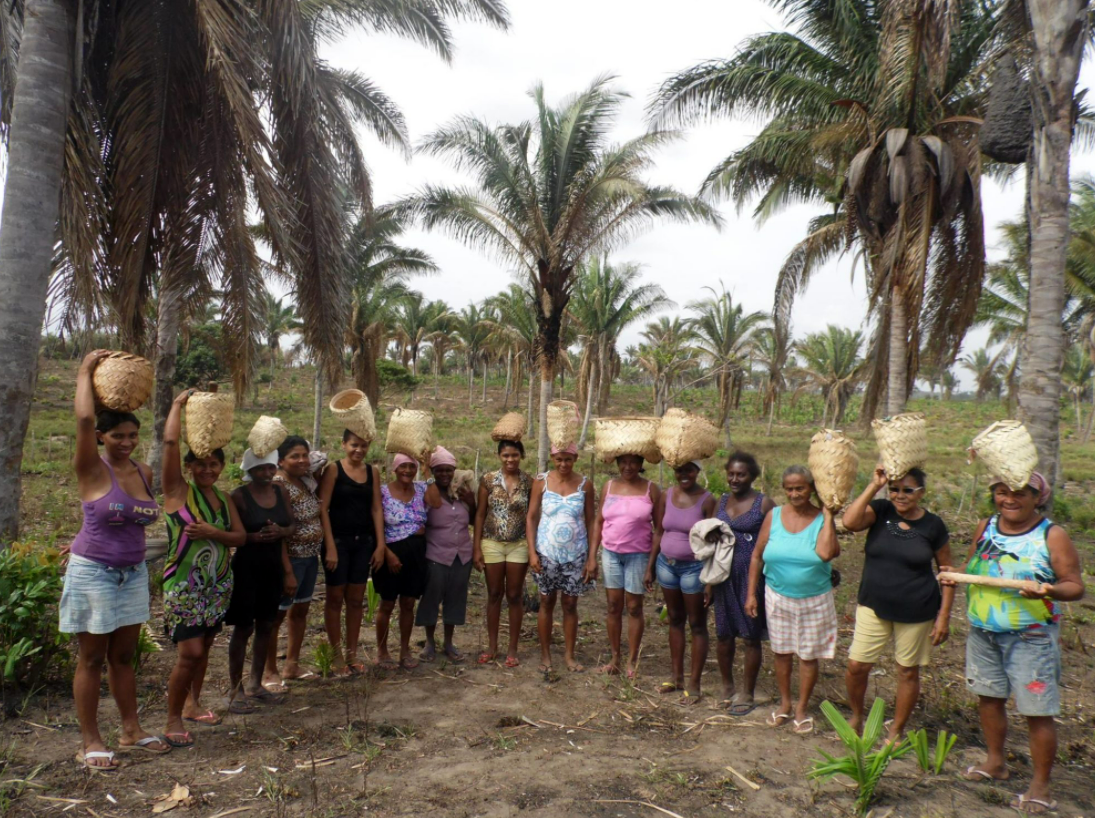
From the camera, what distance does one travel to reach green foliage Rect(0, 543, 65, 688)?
3.85 meters

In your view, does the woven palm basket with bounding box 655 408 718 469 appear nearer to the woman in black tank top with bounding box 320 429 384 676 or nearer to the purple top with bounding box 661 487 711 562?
the purple top with bounding box 661 487 711 562

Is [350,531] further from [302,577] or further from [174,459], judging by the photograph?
[174,459]

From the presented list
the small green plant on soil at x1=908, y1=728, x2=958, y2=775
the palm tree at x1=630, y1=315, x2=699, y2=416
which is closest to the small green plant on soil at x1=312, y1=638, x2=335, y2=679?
the small green plant on soil at x1=908, y1=728, x2=958, y2=775

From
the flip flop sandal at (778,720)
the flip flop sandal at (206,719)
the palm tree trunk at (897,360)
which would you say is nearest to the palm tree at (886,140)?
the palm tree trunk at (897,360)

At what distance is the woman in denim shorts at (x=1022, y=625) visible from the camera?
3254mm

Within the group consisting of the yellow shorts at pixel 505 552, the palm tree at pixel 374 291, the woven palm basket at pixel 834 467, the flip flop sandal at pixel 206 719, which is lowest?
the flip flop sandal at pixel 206 719

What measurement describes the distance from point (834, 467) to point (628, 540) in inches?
57.8

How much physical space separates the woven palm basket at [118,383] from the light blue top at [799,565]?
3.45 metres

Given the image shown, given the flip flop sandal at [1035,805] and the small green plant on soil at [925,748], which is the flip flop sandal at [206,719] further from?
the flip flop sandal at [1035,805]

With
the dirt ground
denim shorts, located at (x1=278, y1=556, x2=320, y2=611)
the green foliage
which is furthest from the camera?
denim shorts, located at (x1=278, y1=556, x2=320, y2=611)

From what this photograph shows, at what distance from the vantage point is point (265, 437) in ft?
13.1

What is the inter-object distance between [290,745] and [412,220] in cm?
912

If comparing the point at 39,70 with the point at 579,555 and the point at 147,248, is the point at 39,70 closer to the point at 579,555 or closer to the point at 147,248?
the point at 147,248

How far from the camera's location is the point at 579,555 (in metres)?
4.84
